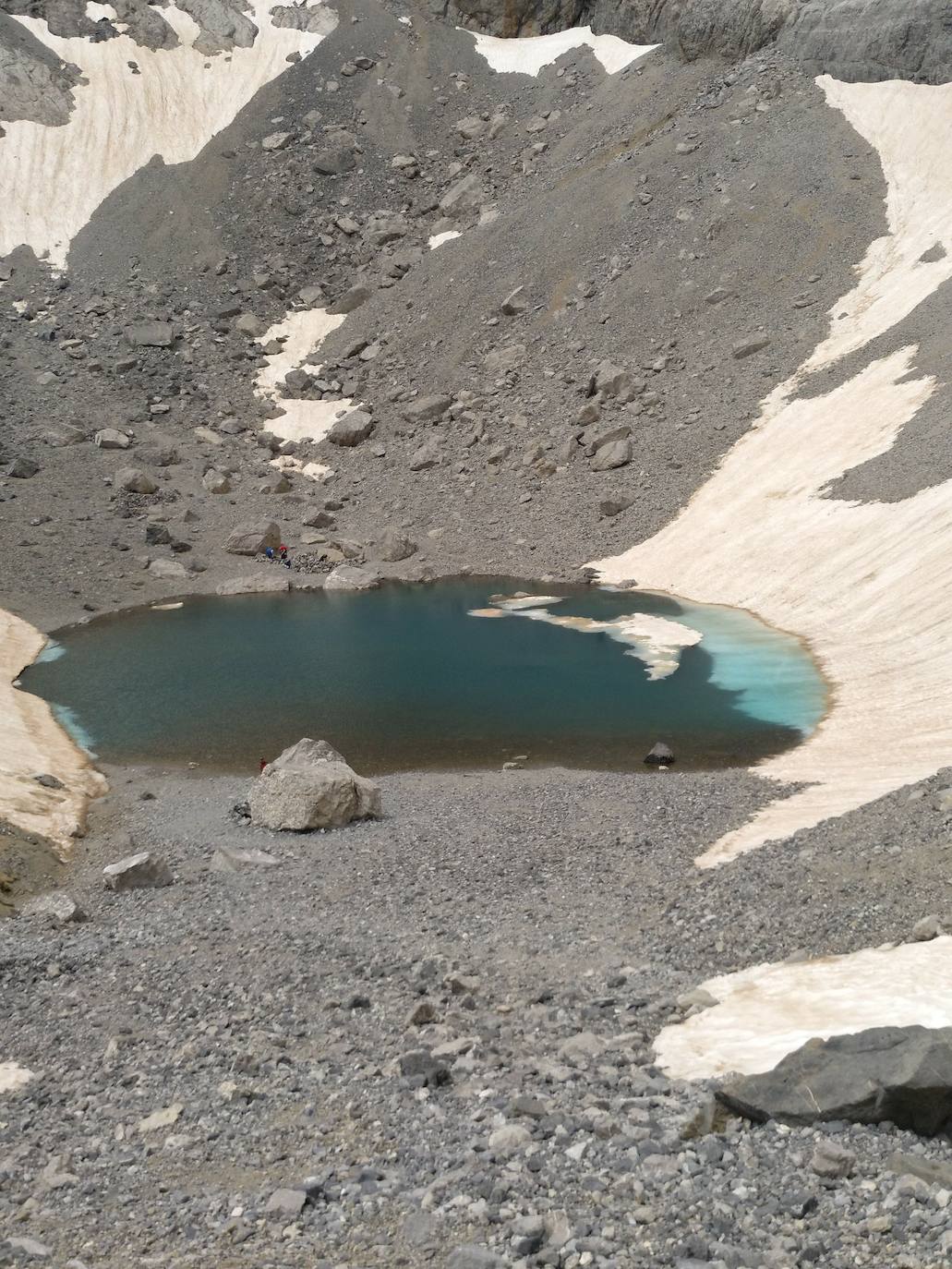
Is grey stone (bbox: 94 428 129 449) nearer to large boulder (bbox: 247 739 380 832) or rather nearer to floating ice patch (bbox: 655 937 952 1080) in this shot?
large boulder (bbox: 247 739 380 832)

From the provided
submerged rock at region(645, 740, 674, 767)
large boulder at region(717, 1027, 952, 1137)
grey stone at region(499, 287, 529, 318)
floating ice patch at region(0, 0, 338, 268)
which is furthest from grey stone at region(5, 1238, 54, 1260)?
floating ice patch at region(0, 0, 338, 268)

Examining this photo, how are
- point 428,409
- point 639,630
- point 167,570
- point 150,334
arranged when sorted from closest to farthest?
1. point 639,630
2. point 167,570
3. point 428,409
4. point 150,334

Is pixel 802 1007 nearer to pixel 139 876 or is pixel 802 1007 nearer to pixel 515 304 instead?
pixel 139 876

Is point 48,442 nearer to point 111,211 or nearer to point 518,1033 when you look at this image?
point 111,211

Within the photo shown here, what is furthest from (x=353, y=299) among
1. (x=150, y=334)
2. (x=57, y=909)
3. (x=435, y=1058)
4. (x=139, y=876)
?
(x=435, y=1058)

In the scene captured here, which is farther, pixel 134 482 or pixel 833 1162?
pixel 134 482

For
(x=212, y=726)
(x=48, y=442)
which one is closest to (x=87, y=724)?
(x=212, y=726)
